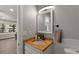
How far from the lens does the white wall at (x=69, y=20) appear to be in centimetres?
117

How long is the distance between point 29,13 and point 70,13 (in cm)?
96

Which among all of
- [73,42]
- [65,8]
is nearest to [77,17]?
[65,8]

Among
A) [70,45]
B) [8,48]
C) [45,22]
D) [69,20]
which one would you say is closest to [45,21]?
[45,22]

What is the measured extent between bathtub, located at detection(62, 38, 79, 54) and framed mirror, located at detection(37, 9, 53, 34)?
1.42ft

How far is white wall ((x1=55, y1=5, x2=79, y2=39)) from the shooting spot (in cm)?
117

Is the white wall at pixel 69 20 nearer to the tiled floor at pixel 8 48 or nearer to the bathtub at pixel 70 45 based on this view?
the bathtub at pixel 70 45

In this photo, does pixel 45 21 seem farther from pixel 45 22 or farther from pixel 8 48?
pixel 8 48

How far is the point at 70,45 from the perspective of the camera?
127 cm

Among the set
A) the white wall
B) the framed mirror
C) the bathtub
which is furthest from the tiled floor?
the white wall

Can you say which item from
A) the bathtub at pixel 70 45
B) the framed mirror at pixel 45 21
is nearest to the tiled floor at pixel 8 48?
the framed mirror at pixel 45 21

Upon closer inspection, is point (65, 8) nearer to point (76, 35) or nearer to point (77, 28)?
point (77, 28)

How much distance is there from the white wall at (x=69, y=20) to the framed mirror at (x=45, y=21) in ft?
0.87

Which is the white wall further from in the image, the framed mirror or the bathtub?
the framed mirror
